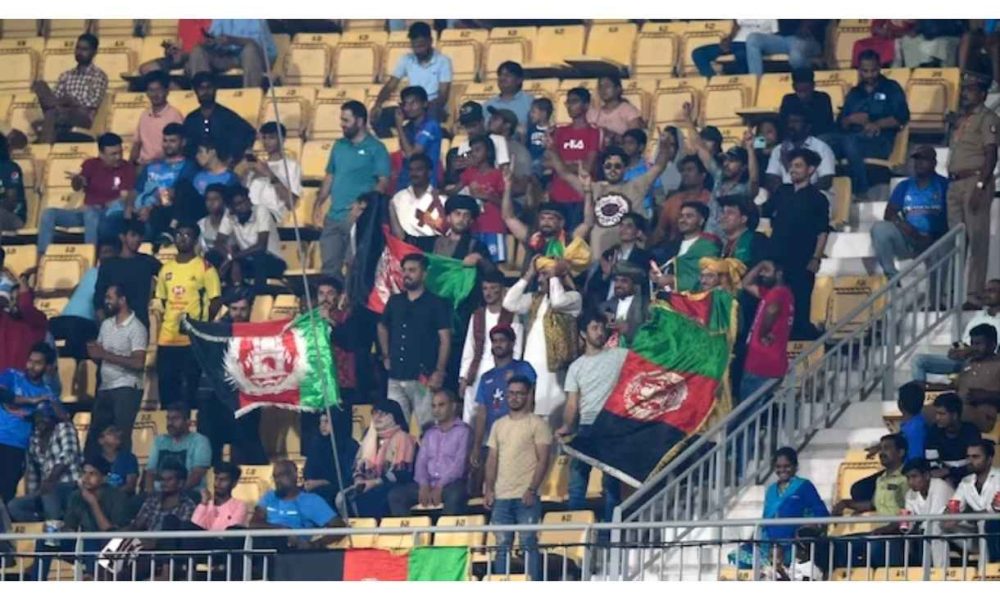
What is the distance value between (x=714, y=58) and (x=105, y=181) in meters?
3.60

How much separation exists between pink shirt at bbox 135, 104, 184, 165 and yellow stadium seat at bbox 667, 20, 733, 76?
2.95 metres

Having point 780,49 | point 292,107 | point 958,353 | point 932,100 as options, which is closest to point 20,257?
point 292,107

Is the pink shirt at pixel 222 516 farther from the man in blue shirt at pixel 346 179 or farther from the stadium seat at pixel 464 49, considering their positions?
the stadium seat at pixel 464 49

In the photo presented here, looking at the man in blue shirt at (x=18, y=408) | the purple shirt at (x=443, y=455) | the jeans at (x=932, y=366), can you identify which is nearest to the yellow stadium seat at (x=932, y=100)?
the jeans at (x=932, y=366)

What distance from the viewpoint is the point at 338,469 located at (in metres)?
18.5

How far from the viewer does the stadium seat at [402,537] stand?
17797mm

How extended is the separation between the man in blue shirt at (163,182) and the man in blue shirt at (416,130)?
4.03 feet

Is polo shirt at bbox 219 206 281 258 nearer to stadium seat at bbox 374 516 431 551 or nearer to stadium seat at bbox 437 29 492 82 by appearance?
stadium seat at bbox 437 29 492 82

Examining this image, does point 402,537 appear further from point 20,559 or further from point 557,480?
point 20,559

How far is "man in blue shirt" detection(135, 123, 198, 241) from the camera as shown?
66.4ft

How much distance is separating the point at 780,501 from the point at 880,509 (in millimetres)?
496

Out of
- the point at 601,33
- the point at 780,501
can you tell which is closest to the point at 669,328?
the point at 780,501

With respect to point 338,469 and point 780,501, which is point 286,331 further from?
point 780,501

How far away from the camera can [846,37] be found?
20.4 metres
